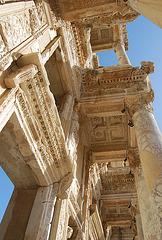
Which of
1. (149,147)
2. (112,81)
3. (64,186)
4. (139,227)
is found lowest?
(64,186)

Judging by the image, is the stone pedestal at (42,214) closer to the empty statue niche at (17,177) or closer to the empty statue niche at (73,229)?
the empty statue niche at (17,177)

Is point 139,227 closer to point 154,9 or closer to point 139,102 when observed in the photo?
point 139,102

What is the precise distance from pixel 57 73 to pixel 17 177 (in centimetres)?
355

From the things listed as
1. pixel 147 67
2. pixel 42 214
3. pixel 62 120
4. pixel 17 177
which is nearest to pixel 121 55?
pixel 147 67

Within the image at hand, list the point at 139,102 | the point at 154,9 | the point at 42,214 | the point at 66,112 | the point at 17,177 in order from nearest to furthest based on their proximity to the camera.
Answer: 1. the point at 154,9
2. the point at 42,214
3. the point at 17,177
4. the point at 66,112
5. the point at 139,102

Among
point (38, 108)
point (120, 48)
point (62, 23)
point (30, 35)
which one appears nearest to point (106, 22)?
point (120, 48)

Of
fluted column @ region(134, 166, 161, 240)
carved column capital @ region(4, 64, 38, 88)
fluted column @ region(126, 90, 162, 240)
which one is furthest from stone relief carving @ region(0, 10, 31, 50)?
fluted column @ region(134, 166, 161, 240)

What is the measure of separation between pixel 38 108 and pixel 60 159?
132 cm

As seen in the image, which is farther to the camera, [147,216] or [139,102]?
[139,102]

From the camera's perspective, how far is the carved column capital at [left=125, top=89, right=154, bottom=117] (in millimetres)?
6309

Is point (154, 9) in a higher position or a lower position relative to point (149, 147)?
lower

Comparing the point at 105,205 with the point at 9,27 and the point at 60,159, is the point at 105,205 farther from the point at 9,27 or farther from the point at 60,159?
the point at 9,27

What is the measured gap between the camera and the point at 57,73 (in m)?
6.52

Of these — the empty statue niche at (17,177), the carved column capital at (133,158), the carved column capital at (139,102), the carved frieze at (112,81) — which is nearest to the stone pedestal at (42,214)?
the empty statue niche at (17,177)
